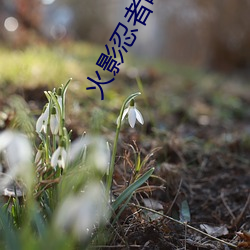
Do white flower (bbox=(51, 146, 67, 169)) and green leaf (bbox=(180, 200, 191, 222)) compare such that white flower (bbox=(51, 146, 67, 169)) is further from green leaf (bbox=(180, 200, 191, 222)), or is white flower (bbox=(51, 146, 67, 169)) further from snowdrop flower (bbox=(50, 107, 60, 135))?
green leaf (bbox=(180, 200, 191, 222))

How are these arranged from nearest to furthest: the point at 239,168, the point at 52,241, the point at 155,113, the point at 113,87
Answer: the point at 52,241 < the point at 239,168 < the point at 155,113 < the point at 113,87

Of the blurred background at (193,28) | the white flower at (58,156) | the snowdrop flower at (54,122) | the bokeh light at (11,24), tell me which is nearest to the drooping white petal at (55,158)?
the white flower at (58,156)

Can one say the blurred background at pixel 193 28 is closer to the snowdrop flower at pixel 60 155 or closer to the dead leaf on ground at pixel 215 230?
the dead leaf on ground at pixel 215 230

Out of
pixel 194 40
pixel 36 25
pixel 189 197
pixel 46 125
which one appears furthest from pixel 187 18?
pixel 46 125

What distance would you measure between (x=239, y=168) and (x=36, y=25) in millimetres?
5839

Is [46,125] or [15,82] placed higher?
[46,125]

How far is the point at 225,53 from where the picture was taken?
30.7 feet

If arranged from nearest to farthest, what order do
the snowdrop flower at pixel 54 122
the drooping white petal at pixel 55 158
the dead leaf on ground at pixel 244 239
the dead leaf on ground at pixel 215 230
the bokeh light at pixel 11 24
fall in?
1. the drooping white petal at pixel 55 158
2. the snowdrop flower at pixel 54 122
3. the dead leaf on ground at pixel 244 239
4. the dead leaf on ground at pixel 215 230
5. the bokeh light at pixel 11 24

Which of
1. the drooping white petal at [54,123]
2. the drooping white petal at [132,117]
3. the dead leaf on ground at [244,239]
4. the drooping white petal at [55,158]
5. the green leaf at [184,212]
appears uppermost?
the drooping white petal at [132,117]

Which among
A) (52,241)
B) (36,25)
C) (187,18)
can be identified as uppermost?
(187,18)

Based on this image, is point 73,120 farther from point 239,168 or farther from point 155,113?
point 155,113

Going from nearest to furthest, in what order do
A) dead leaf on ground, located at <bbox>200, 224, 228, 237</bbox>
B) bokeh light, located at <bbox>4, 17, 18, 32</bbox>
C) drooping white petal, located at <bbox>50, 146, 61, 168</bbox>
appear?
drooping white petal, located at <bbox>50, 146, 61, 168</bbox>, dead leaf on ground, located at <bbox>200, 224, 228, 237</bbox>, bokeh light, located at <bbox>4, 17, 18, 32</bbox>

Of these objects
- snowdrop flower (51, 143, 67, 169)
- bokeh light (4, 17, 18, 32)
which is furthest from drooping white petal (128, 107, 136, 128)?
bokeh light (4, 17, 18, 32)

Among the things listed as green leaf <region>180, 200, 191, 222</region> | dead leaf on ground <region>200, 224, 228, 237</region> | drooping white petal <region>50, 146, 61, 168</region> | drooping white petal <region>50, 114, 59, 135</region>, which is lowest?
green leaf <region>180, 200, 191, 222</region>
